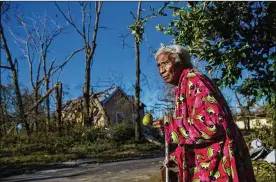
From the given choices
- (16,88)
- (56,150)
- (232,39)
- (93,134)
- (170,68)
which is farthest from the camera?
(16,88)

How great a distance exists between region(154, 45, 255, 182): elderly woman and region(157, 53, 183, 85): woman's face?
0.25ft

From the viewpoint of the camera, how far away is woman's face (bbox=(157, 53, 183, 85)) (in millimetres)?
2875

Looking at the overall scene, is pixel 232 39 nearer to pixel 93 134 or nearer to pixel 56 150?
pixel 56 150

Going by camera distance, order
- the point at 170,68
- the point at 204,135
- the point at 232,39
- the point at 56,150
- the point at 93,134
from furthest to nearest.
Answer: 1. the point at 93,134
2. the point at 56,150
3. the point at 232,39
4. the point at 170,68
5. the point at 204,135

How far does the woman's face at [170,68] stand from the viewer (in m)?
2.88

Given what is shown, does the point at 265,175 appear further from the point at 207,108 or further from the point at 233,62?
the point at 207,108

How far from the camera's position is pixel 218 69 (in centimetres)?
704

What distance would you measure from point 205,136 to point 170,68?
61 centimetres

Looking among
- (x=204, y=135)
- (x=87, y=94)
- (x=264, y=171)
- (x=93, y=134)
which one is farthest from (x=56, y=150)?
(x=204, y=135)

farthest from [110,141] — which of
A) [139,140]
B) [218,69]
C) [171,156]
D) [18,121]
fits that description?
[171,156]

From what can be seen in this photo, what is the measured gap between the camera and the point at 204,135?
256 cm

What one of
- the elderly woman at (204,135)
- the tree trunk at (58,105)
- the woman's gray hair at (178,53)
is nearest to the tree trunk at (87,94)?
the tree trunk at (58,105)

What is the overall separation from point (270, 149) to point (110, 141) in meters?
12.2

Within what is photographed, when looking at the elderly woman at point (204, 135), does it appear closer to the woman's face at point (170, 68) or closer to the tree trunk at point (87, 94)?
the woman's face at point (170, 68)
